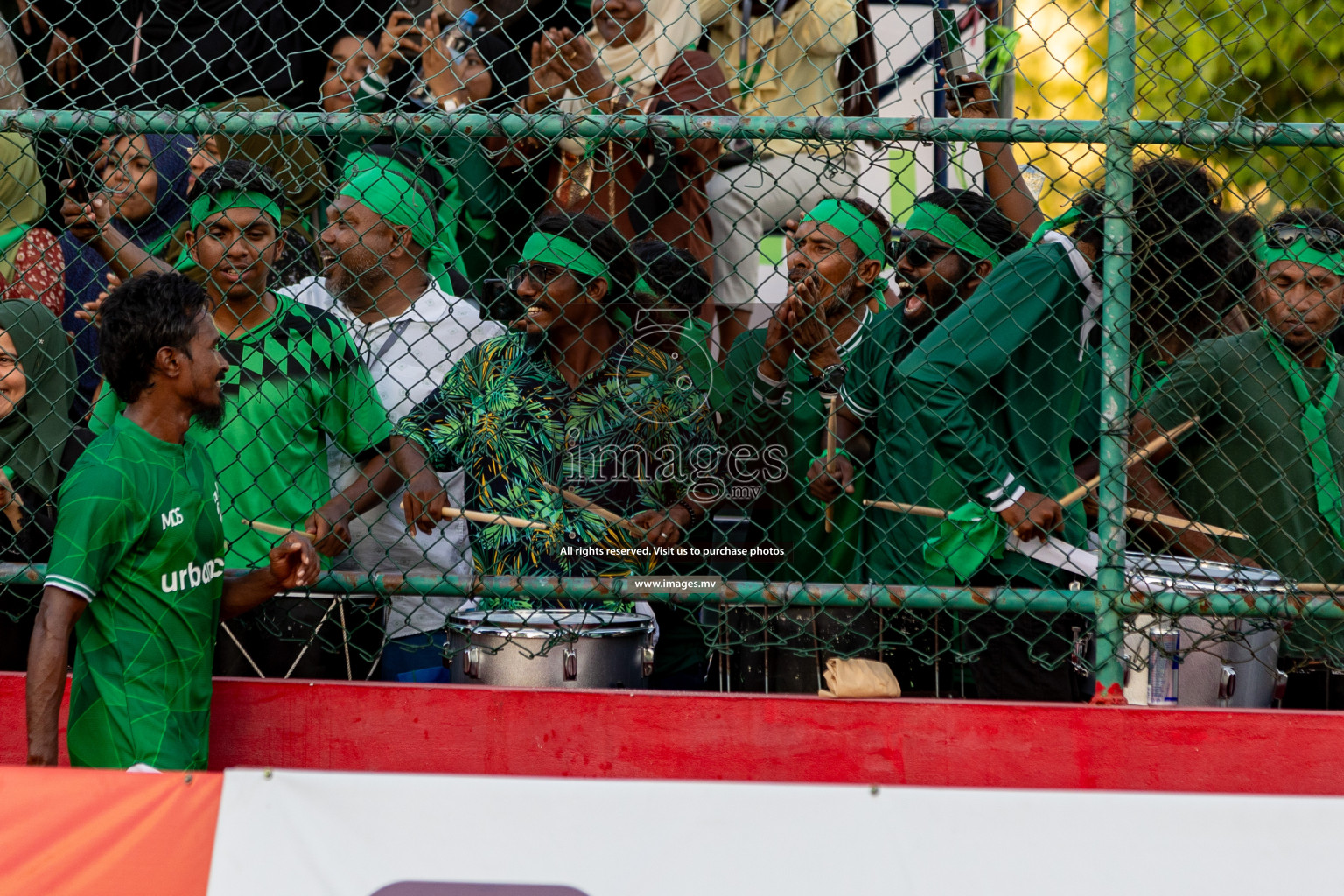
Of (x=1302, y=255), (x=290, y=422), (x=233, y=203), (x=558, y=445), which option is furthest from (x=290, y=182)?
(x=1302, y=255)

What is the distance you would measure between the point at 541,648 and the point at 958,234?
6.33ft

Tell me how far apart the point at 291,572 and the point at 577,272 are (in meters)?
1.62

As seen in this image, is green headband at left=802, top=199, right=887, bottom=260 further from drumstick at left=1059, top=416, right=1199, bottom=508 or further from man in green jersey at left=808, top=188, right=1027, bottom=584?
drumstick at left=1059, top=416, right=1199, bottom=508

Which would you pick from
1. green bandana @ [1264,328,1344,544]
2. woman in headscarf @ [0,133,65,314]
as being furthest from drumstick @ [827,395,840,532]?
woman in headscarf @ [0,133,65,314]

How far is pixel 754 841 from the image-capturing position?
235cm

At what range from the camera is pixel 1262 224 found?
3381 millimetres

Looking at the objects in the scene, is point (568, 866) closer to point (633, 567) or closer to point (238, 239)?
point (633, 567)

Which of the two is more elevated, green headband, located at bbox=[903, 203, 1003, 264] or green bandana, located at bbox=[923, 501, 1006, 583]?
green headband, located at bbox=[903, 203, 1003, 264]

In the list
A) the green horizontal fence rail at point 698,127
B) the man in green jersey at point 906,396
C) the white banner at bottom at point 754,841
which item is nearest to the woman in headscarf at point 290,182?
the green horizontal fence rail at point 698,127

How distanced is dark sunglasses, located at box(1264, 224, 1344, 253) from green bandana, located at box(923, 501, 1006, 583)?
4.23ft

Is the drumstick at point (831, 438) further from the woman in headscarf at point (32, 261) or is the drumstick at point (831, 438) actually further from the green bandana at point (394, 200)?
the woman in headscarf at point (32, 261)

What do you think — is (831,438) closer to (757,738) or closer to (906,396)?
(906,396)

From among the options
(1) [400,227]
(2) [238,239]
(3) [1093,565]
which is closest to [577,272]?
(1) [400,227]

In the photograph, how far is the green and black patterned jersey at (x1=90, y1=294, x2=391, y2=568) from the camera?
12.1 ft
